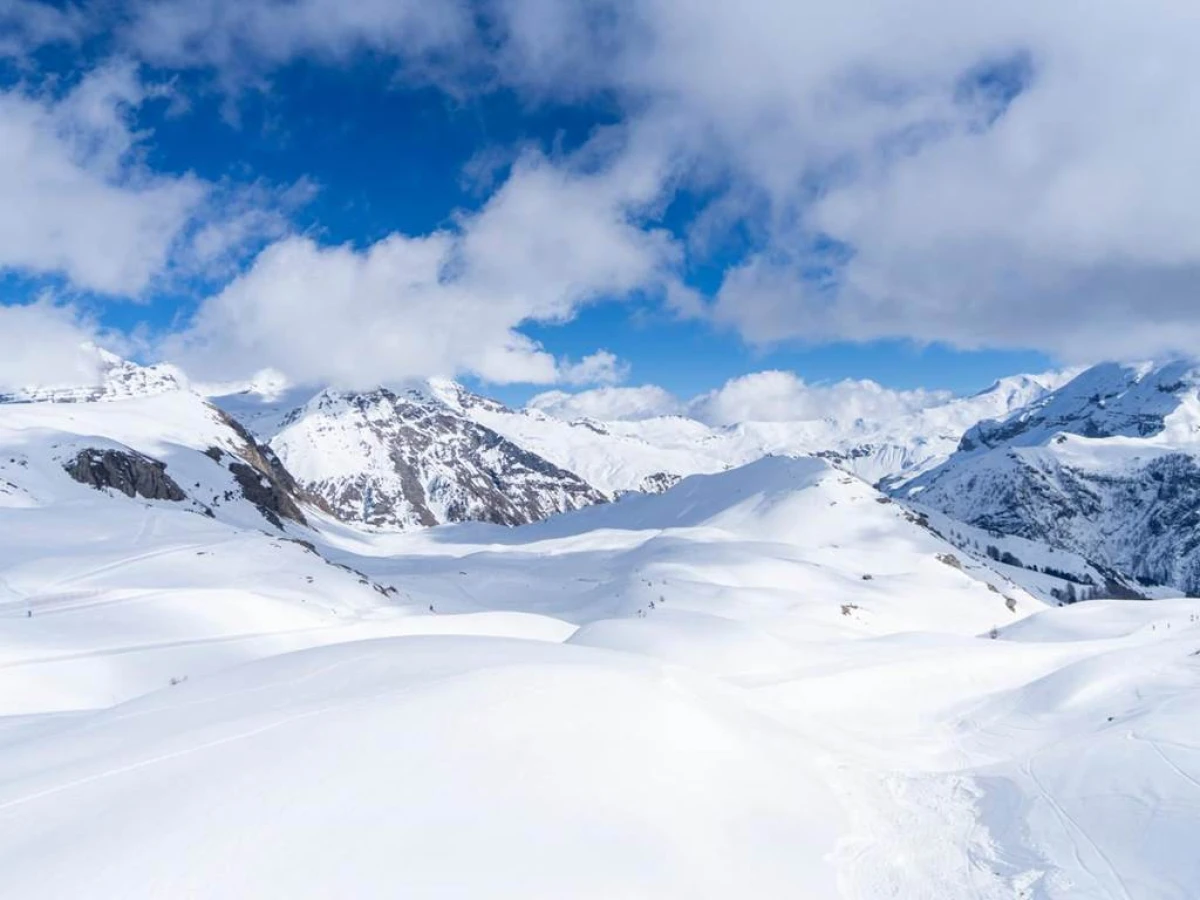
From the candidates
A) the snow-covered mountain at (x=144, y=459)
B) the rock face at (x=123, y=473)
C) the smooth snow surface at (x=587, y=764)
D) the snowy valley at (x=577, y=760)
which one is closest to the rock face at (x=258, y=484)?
the snow-covered mountain at (x=144, y=459)

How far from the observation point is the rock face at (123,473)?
62875 mm

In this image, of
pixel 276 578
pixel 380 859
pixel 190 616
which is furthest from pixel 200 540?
pixel 380 859

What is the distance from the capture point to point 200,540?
A: 132ft

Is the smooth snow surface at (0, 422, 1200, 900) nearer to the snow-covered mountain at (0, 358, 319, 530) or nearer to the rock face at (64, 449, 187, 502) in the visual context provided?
the snow-covered mountain at (0, 358, 319, 530)

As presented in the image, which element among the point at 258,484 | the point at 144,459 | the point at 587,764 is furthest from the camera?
the point at 258,484

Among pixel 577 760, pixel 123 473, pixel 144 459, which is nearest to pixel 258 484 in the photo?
pixel 144 459

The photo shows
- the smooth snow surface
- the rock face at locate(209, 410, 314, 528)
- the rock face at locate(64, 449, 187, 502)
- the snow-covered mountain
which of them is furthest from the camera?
the rock face at locate(209, 410, 314, 528)

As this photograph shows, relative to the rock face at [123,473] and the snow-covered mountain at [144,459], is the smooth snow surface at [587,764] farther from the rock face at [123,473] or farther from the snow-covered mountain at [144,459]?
the rock face at [123,473]

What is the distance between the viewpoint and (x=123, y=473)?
65625 millimetres

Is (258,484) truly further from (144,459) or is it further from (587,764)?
(587,764)

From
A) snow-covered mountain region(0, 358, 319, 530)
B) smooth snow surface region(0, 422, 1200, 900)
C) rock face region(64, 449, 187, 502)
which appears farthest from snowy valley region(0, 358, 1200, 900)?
rock face region(64, 449, 187, 502)

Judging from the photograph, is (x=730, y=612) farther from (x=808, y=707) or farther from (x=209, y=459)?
(x=209, y=459)

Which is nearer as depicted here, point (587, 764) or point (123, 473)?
point (587, 764)

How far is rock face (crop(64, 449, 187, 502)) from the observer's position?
62.9 m
